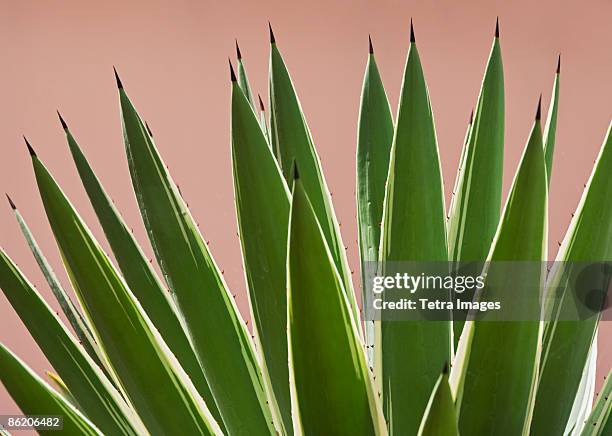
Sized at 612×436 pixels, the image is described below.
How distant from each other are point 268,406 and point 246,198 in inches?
5.1

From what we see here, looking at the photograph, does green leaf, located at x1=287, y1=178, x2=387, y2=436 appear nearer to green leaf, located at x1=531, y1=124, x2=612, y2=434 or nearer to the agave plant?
the agave plant

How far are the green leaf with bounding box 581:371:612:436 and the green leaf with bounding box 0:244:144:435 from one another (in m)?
0.24

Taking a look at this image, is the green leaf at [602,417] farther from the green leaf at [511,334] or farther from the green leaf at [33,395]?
the green leaf at [33,395]

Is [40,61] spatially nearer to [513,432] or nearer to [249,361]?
[249,361]

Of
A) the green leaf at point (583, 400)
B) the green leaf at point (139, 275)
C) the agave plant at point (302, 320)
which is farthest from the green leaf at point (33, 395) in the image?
the green leaf at point (583, 400)

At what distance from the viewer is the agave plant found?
0.31 metres

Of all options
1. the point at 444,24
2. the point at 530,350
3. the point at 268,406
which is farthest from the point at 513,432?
the point at 444,24

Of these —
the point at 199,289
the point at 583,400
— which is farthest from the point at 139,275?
the point at 583,400

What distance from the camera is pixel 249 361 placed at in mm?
436

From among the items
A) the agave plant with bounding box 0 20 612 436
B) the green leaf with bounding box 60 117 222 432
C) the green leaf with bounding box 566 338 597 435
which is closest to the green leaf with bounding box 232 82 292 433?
the agave plant with bounding box 0 20 612 436

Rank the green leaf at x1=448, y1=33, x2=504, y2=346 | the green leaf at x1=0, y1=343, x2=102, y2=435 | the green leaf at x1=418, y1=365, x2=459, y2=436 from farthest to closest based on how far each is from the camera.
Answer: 1. the green leaf at x1=448, y1=33, x2=504, y2=346
2. the green leaf at x1=0, y1=343, x2=102, y2=435
3. the green leaf at x1=418, y1=365, x2=459, y2=436

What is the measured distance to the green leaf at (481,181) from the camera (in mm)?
498

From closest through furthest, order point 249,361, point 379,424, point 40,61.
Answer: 1. point 379,424
2. point 249,361
3. point 40,61

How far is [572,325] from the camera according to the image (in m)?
0.40
